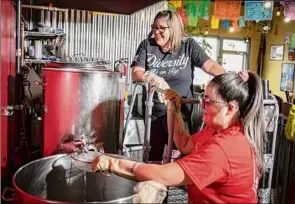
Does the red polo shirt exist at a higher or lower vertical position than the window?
lower

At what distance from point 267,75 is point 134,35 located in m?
6.10

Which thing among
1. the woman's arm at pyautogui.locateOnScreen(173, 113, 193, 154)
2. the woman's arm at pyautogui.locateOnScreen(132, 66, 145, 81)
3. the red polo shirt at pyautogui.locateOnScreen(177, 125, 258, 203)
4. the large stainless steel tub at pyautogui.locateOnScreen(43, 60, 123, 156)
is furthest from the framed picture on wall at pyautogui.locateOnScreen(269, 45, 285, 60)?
the red polo shirt at pyautogui.locateOnScreen(177, 125, 258, 203)

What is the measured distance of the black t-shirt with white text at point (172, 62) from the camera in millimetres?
2615

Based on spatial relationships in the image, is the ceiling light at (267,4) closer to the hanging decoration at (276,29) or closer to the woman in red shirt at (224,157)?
the hanging decoration at (276,29)

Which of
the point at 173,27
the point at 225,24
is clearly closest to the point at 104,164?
the point at 173,27

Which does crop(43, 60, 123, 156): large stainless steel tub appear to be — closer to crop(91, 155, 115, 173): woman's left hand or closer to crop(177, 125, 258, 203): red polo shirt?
crop(91, 155, 115, 173): woman's left hand

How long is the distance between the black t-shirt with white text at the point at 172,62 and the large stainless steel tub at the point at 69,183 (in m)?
0.77

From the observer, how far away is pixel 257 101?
1620 mm

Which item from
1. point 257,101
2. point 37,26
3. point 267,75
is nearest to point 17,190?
point 257,101

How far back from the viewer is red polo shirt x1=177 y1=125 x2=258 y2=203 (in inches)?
55.7

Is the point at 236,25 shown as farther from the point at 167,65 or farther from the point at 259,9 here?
the point at 167,65

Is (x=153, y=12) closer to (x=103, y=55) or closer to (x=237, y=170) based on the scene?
(x=103, y=55)

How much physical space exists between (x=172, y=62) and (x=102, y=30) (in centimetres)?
329

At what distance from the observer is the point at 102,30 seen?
5633mm
